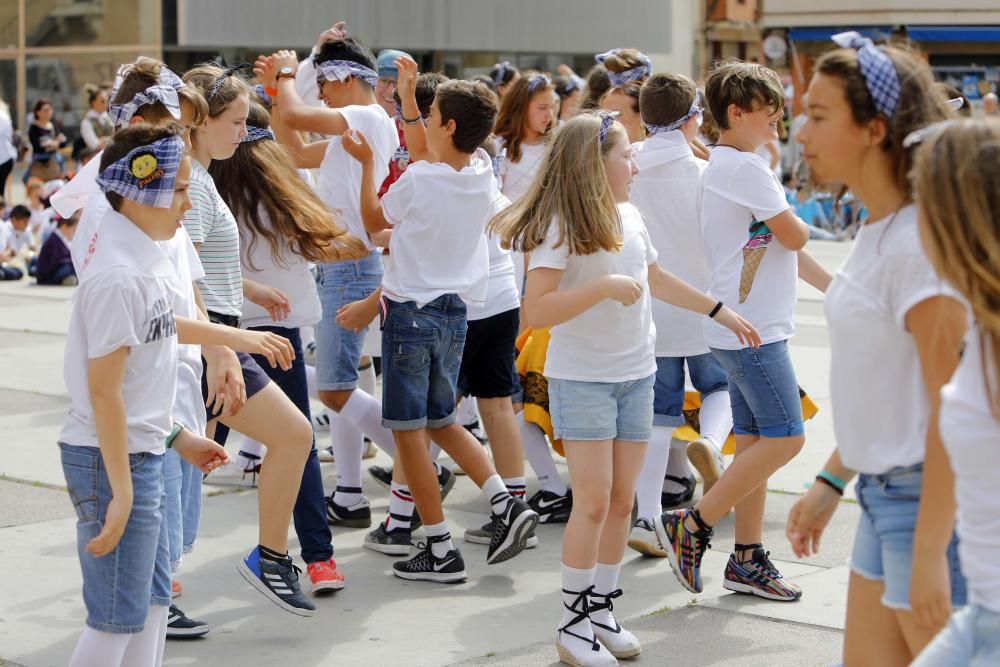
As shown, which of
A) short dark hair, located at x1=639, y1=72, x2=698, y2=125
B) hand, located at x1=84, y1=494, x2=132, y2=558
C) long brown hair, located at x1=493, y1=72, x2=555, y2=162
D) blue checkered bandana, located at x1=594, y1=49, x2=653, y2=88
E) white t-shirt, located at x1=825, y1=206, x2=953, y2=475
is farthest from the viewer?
long brown hair, located at x1=493, y1=72, x2=555, y2=162

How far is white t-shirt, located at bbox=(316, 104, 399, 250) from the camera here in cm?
598

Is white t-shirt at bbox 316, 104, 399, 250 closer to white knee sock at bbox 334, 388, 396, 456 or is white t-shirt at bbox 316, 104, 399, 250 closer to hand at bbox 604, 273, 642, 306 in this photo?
white knee sock at bbox 334, 388, 396, 456

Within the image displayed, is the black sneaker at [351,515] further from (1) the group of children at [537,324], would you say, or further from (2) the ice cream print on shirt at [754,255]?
(2) the ice cream print on shirt at [754,255]

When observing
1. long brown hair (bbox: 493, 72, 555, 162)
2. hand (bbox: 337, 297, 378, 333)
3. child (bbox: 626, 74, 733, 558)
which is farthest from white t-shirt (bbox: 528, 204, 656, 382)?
long brown hair (bbox: 493, 72, 555, 162)

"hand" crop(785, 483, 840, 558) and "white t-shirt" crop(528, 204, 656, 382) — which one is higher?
"white t-shirt" crop(528, 204, 656, 382)

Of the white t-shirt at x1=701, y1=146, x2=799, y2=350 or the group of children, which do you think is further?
the white t-shirt at x1=701, y1=146, x2=799, y2=350

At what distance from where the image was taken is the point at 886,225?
9.47 ft

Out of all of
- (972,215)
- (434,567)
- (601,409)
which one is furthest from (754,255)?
(972,215)

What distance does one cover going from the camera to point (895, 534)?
2859 millimetres

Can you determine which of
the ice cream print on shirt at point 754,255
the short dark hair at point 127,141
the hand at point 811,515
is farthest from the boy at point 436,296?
the hand at point 811,515

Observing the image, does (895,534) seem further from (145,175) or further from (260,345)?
(145,175)

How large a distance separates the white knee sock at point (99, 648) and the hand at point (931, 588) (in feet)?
6.11

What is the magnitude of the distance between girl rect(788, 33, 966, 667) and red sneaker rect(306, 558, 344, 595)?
2438mm

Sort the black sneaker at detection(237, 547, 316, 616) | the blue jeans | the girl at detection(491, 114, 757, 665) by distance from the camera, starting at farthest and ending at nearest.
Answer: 1. the blue jeans
2. the black sneaker at detection(237, 547, 316, 616)
3. the girl at detection(491, 114, 757, 665)
